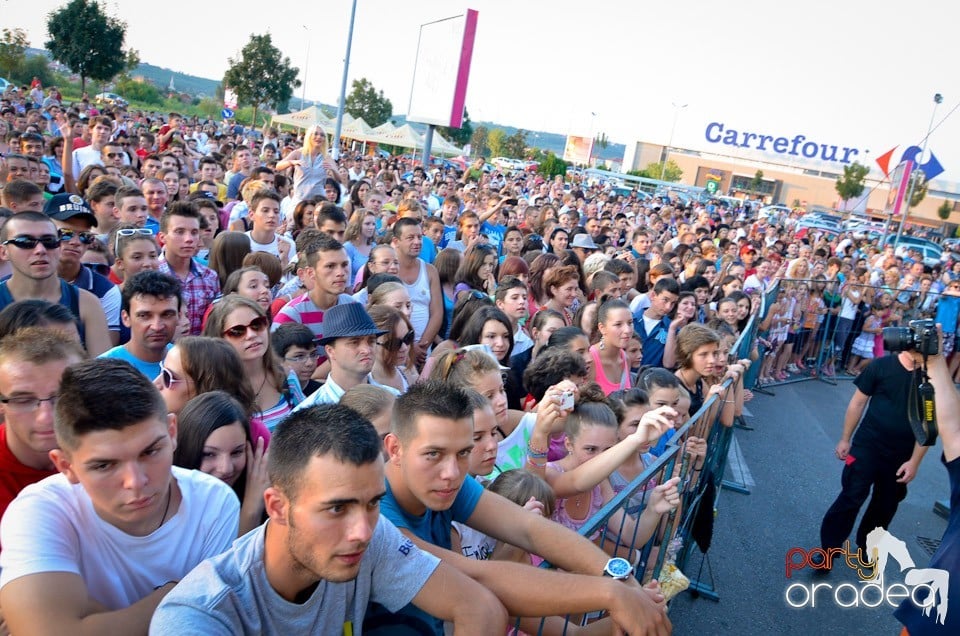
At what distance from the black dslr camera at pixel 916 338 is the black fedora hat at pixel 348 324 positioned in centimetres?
303

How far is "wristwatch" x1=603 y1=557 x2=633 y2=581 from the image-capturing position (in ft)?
7.14

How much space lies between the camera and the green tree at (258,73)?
3838cm

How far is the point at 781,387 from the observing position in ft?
37.5

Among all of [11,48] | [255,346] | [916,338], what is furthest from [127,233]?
[11,48]

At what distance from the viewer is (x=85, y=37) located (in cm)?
3262

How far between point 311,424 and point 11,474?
1300 mm

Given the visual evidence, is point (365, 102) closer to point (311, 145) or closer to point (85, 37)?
point (85, 37)

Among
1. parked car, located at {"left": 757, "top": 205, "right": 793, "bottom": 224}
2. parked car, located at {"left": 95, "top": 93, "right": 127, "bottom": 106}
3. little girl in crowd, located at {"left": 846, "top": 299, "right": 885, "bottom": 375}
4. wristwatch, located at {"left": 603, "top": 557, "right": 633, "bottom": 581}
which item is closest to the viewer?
wristwatch, located at {"left": 603, "top": 557, "right": 633, "bottom": 581}

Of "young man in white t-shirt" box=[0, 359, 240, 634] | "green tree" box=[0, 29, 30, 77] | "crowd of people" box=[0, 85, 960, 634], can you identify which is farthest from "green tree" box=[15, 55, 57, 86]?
"young man in white t-shirt" box=[0, 359, 240, 634]

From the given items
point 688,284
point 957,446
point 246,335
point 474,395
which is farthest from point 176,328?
point 688,284

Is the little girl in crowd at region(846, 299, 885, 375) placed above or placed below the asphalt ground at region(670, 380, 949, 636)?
above

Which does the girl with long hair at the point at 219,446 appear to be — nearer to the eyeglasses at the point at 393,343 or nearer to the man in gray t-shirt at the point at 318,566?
the man in gray t-shirt at the point at 318,566

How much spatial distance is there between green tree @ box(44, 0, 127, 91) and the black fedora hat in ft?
115

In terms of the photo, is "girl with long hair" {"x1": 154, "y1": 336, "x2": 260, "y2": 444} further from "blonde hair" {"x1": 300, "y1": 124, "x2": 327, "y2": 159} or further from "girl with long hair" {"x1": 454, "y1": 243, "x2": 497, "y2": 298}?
"blonde hair" {"x1": 300, "y1": 124, "x2": 327, "y2": 159}
